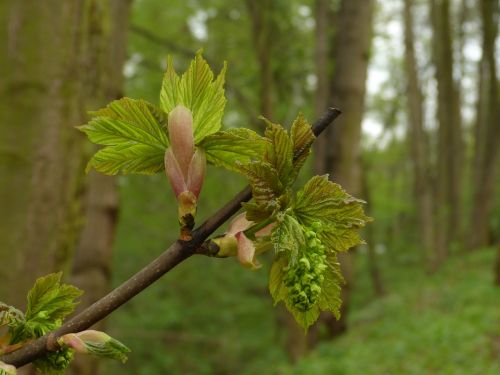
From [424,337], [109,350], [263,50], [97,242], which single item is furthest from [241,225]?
[424,337]

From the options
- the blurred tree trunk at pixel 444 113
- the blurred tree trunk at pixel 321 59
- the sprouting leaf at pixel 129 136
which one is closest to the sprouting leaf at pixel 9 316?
the sprouting leaf at pixel 129 136

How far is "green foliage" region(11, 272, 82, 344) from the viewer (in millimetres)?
505

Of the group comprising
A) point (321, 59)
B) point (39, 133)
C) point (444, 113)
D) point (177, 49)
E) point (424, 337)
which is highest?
point (444, 113)

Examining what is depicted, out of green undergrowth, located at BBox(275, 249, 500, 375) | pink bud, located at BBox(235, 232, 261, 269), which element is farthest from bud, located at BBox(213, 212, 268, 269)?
green undergrowth, located at BBox(275, 249, 500, 375)

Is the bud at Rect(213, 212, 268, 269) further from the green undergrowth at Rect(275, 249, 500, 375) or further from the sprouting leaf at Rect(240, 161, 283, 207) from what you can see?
the green undergrowth at Rect(275, 249, 500, 375)

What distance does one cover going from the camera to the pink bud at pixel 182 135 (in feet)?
1.51

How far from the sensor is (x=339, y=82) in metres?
6.82

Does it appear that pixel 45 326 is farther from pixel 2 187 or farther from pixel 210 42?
pixel 210 42

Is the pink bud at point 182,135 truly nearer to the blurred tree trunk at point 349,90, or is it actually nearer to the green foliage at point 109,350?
the green foliage at point 109,350

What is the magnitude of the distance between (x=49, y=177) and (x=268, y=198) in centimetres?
174

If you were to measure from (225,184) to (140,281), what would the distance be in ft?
32.7

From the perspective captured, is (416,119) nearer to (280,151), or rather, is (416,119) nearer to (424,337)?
(424,337)

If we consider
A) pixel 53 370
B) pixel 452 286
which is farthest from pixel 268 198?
pixel 452 286

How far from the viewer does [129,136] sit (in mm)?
485
